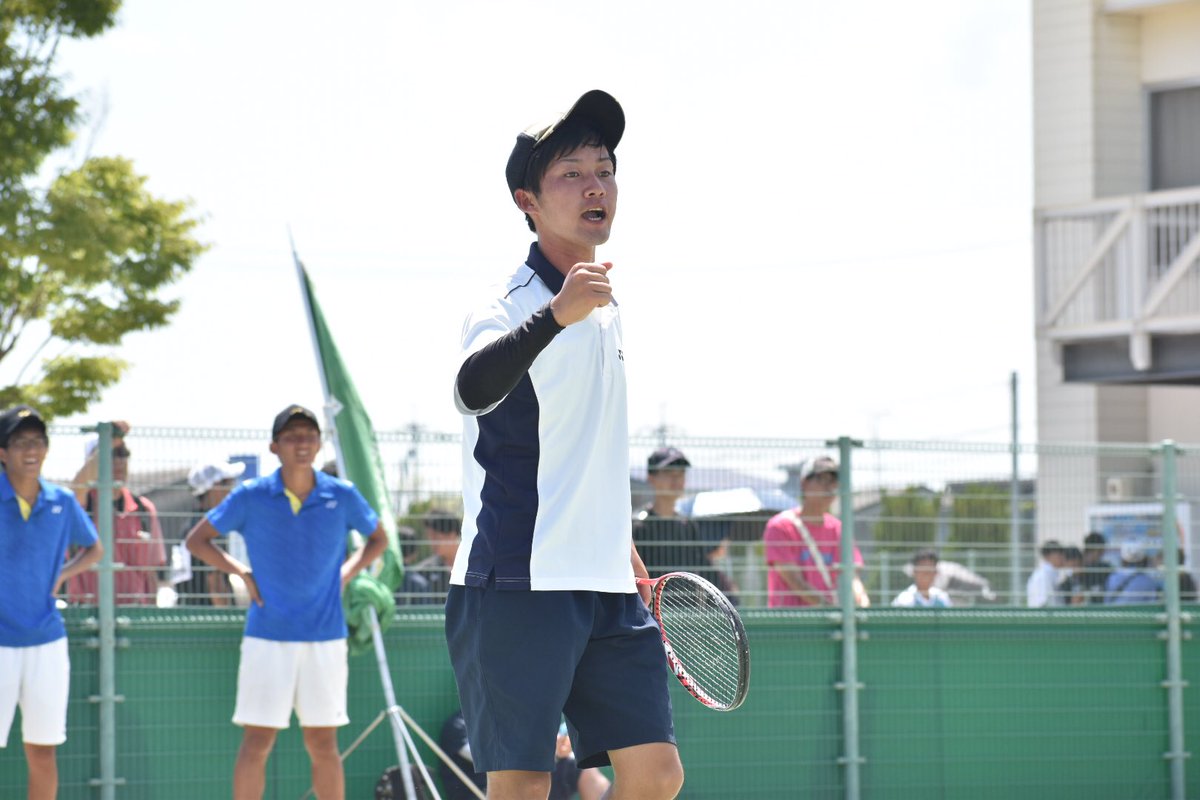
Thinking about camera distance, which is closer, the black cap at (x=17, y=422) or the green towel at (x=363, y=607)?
the black cap at (x=17, y=422)

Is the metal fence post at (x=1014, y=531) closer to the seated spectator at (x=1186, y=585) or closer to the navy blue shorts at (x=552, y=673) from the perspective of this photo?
the seated spectator at (x=1186, y=585)

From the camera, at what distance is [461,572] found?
451cm

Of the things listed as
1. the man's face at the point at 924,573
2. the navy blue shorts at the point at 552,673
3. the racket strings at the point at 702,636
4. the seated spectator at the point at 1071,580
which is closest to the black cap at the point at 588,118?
the navy blue shorts at the point at 552,673

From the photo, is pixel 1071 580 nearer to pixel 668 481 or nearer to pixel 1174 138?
pixel 668 481

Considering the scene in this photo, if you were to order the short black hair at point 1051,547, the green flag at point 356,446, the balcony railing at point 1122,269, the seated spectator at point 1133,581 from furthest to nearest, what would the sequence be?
the balcony railing at point 1122,269 → the seated spectator at point 1133,581 → the short black hair at point 1051,547 → the green flag at point 356,446

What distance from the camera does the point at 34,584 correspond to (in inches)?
335

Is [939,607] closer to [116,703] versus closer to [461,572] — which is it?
[116,703]

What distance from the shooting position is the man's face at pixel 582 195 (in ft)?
14.9

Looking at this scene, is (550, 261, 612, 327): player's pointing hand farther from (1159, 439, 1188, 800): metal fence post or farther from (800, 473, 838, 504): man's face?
(1159, 439, 1188, 800): metal fence post

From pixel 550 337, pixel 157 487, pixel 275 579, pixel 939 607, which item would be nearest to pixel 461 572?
pixel 550 337

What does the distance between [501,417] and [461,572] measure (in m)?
0.42

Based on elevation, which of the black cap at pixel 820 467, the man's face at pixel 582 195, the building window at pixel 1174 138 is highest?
the building window at pixel 1174 138

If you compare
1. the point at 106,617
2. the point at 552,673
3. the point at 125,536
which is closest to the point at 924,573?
the point at 125,536

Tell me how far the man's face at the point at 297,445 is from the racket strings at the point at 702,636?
13.7ft
